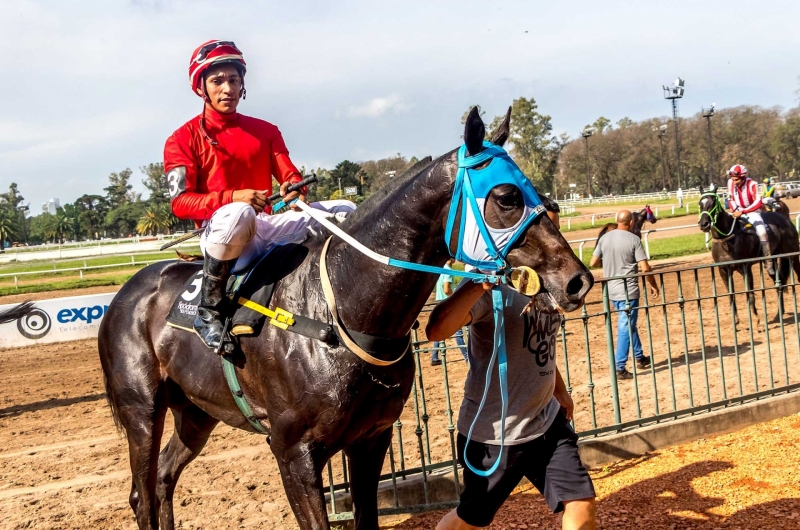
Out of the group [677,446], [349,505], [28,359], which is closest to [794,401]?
[677,446]

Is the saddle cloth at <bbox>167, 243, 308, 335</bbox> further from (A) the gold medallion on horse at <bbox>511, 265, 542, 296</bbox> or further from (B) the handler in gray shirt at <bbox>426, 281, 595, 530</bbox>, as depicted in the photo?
(A) the gold medallion on horse at <bbox>511, 265, 542, 296</bbox>

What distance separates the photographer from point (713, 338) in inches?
392

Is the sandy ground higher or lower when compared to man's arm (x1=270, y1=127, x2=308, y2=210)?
lower

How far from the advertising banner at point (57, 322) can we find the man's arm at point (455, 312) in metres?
11.9

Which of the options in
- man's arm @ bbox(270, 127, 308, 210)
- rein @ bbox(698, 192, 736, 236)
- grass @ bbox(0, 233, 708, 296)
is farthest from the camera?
grass @ bbox(0, 233, 708, 296)

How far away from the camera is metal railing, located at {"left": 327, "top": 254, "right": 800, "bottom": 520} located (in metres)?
5.30

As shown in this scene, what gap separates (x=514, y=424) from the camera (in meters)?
3.17

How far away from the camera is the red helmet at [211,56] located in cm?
358

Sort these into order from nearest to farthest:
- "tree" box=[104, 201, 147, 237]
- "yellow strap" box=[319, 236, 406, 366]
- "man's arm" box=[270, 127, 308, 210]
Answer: "yellow strap" box=[319, 236, 406, 366], "man's arm" box=[270, 127, 308, 210], "tree" box=[104, 201, 147, 237]

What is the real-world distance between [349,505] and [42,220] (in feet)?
326

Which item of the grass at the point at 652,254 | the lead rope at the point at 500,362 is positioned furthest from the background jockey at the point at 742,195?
the lead rope at the point at 500,362

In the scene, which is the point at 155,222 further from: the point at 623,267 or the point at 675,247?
the point at 623,267

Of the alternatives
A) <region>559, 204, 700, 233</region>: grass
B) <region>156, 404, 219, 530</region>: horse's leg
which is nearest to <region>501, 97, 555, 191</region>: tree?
<region>559, 204, 700, 233</region>: grass

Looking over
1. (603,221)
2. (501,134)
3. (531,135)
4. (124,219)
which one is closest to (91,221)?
(124,219)
